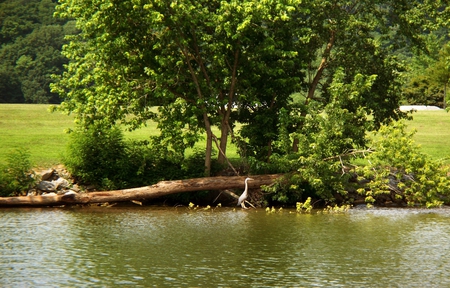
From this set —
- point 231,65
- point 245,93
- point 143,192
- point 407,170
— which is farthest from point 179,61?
point 407,170

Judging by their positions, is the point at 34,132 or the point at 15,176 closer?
the point at 15,176

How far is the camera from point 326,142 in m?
27.6

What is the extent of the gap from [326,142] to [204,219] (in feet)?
20.3

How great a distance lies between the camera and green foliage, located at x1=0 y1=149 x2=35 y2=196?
2756cm

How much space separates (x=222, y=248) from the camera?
19125mm

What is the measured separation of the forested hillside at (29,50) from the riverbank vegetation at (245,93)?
55205 millimetres

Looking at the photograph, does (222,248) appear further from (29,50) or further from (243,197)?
(29,50)

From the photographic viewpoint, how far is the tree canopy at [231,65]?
27.3m

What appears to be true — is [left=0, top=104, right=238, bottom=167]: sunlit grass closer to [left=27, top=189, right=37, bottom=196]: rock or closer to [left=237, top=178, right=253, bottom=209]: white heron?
[left=27, top=189, right=37, bottom=196]: rock

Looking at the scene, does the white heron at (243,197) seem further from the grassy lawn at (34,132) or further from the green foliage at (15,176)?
the green foliage at (15,176)

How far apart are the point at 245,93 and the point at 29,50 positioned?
64411 mm

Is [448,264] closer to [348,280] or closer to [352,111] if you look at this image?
[348,280]

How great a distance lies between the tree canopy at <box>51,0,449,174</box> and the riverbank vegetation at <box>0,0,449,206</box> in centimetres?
6

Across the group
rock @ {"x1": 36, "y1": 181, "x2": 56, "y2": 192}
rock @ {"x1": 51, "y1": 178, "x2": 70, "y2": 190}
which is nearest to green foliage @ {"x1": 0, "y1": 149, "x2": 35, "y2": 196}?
rock @ {"x1": 36, "y1": 181, "x2": 56, "y2": 192}
